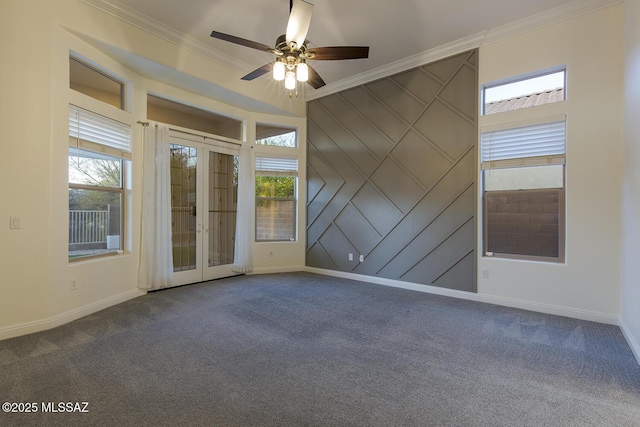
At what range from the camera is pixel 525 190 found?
4.01 metres

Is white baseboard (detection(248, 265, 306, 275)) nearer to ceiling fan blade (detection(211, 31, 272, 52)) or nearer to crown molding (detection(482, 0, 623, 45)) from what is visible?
ceiling fan blade (detection(211, 31, 272, 52))

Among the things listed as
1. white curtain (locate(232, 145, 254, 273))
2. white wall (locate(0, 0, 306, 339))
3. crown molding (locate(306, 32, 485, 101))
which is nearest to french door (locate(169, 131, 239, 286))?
white curtain (locate(232, 145, 254, 273))

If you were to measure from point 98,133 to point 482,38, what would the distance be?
511 centimetres

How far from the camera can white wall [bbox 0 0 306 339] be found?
2.86 m

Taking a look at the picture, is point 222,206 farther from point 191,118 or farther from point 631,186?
point 631,186

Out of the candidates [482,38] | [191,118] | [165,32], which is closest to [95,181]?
[191,118]

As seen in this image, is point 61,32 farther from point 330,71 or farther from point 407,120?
point 407,120

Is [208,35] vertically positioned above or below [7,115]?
above

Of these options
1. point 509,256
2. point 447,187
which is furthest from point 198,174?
point 509,256

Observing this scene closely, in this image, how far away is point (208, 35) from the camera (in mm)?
4270

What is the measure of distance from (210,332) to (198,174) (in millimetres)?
2934

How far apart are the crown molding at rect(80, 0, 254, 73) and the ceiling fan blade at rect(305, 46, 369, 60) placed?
2.19 metres

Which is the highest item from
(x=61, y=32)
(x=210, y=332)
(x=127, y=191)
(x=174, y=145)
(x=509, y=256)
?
(x=61, y=32)

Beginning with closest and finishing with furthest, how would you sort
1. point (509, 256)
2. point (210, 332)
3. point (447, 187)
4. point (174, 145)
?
point (210, 332) < point (509, 256) < point (447, 187) < point (174, 145)
